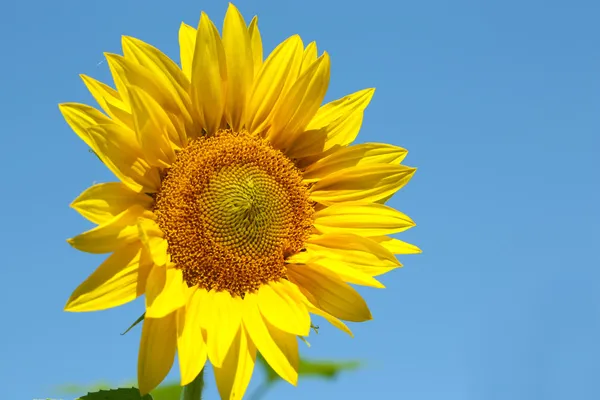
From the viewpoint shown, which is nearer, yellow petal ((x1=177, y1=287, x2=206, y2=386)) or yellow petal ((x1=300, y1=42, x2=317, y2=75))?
yellow petal ((x1=177, y1=287, x2=206, y2=386))

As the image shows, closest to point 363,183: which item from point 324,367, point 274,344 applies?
point 274,344

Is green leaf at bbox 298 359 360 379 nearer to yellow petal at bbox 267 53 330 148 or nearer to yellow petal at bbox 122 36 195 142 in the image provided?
yellow petal at bbox 267 53 330 148

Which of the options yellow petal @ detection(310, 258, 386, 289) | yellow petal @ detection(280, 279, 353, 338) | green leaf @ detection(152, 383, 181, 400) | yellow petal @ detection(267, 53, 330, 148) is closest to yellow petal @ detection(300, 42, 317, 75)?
yellow petal @ detection(267, 53, 330, 148)

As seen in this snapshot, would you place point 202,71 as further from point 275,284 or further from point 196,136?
point 275,284

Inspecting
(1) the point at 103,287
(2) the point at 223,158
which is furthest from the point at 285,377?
(2) the point at 223,158

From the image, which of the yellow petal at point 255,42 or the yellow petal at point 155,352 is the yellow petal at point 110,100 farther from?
the yellow petal at point 155,352

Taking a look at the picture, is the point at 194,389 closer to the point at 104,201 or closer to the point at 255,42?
the point at 104,201

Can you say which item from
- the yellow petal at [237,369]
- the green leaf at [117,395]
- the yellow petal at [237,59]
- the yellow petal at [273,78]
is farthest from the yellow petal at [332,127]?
the green leaf at [117,395]

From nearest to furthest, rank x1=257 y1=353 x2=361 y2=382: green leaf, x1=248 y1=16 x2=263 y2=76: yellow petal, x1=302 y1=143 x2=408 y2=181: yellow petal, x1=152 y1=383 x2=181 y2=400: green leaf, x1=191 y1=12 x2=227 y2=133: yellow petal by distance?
x1=191 y1=12 x2=227 y2=133: yellow petal → x1=248 y1=16 x2=263 y2=76: yellow petal → x1=302 y1=143 x2=408 y2=181: yellow petal → x1=152 y1=383 x2=181 y2=400: green leaf → x1=257 y1=353 x2=361 y2=382: green leaf
